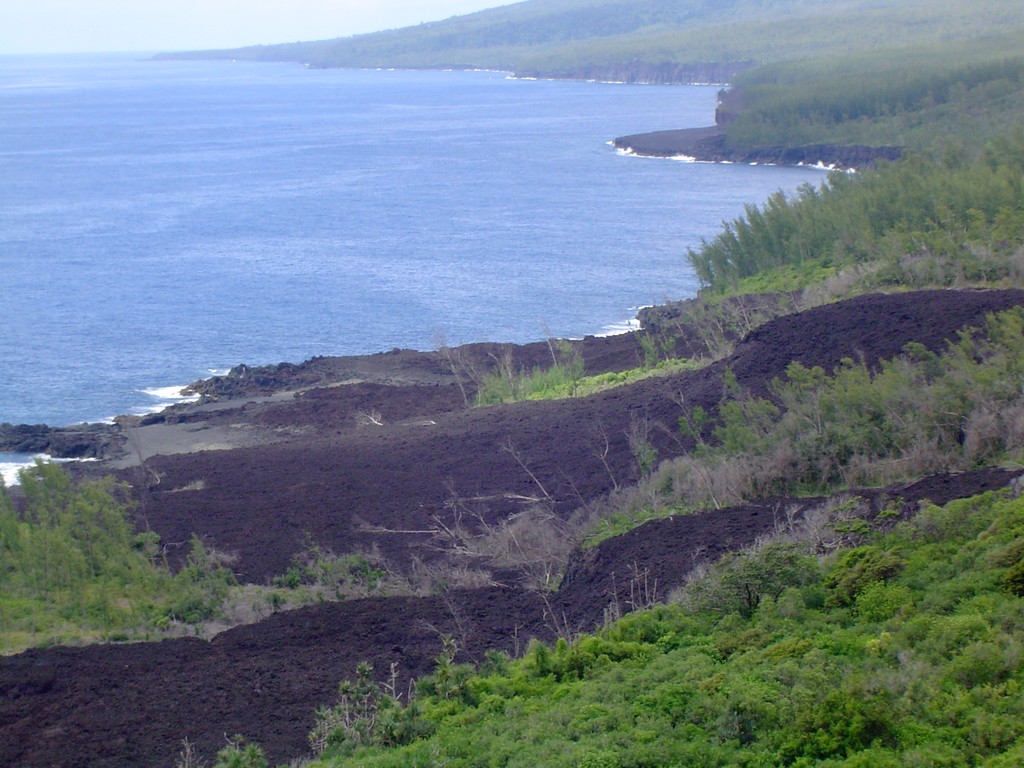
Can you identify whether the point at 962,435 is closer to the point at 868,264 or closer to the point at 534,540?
the point at 534,540

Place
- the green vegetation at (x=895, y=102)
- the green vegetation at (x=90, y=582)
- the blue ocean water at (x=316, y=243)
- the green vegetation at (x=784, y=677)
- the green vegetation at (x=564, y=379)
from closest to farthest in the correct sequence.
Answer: the green vegetation at (x=784, y=677), the green vegetation at (x=90, y=582), the green vegetation at (x=564, y=379), the blue ocean water at (x=316, y=243), the green vegetation at (x=895, y=102)

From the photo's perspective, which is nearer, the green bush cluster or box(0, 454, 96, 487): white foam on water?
the green bush cluster

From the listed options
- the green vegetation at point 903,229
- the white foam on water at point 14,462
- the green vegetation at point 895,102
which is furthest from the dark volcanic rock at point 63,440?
the green vegetation at point 895,102

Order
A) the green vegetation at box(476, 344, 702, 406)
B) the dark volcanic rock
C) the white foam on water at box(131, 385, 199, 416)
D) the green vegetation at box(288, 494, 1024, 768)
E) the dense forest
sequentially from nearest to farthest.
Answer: the green vegetation at box(288, 494, 1024, 768), the dense forest, the green vegetation at box(476, 344, 702, 406), the dark volcanic rock, the white foam on water at box(131, 385, 199, 416)

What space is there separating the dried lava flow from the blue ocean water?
1110cm

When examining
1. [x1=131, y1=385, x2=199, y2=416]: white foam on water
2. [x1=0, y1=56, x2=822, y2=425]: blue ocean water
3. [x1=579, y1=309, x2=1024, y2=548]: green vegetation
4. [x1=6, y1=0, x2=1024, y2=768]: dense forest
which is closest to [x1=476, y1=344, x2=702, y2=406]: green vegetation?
[x1=6, y1=0, x2=1024, y2=768]: dense forest

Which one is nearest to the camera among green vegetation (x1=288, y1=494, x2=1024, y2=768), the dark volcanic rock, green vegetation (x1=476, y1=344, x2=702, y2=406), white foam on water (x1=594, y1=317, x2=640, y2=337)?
green vegetation (x1=288, y1=494, x2=1024, y2=768)

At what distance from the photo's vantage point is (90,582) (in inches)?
794

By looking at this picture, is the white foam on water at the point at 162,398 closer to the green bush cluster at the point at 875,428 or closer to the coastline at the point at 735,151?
the green bush cluster at the point at 875,428

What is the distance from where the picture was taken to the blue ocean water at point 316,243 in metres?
48.7

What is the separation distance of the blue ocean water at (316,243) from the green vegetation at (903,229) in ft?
24.1

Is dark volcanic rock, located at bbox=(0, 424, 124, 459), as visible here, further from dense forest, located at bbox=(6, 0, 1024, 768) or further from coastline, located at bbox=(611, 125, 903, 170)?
coastline, located at bbox=(611, 125, 903, 170)

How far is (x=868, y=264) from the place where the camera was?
1454 inches

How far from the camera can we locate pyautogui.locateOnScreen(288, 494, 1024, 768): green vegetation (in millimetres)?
10594
